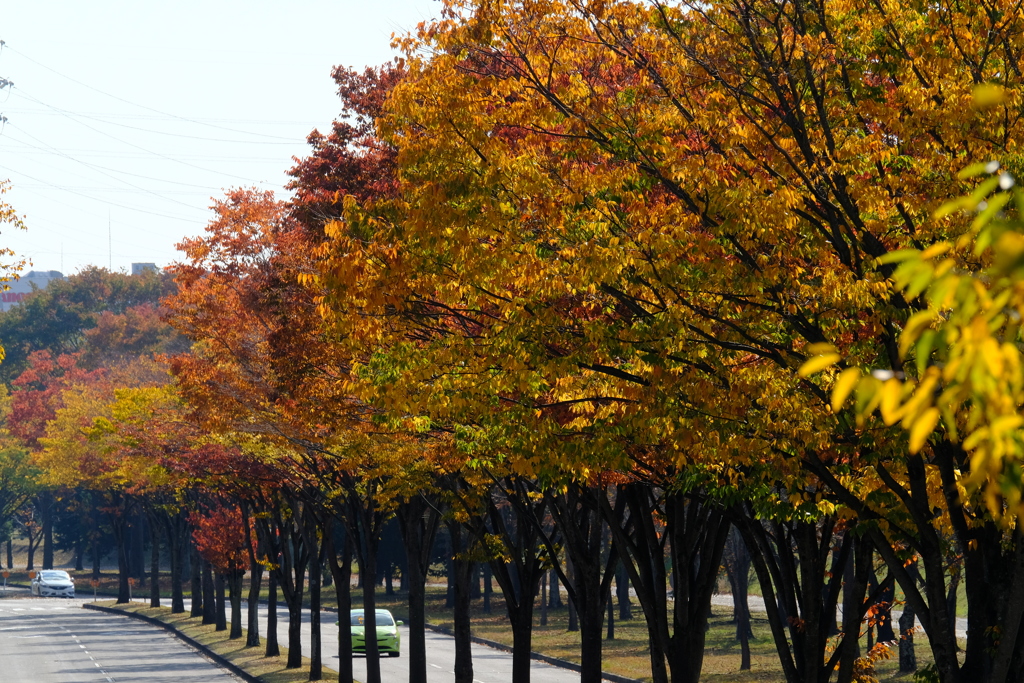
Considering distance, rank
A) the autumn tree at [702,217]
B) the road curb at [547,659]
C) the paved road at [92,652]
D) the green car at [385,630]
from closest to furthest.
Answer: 1. the autumn tree at [702,217]
2. the road curb at [547,659]
3. the paved road at [92,652]
4. the green car at [385,630]

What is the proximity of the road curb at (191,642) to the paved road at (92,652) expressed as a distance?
0.30 meters

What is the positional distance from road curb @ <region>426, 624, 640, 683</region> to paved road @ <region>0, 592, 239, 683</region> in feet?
29.0

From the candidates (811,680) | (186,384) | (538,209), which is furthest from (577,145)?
(186,384)

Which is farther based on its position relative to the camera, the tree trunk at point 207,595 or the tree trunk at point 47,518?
the tree trunk at point 47,518

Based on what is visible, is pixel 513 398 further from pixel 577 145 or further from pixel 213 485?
pixel 213 485

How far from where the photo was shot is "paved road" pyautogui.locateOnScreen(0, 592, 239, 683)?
103 feet

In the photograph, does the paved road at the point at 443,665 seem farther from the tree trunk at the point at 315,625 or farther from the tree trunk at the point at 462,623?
the tree trunk at the point at 462,623

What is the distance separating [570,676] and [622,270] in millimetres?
23830

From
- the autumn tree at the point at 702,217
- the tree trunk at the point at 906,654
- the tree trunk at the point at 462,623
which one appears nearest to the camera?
the autumn tree at the point at 702,217

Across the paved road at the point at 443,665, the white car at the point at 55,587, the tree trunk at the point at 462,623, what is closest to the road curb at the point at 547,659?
the paved road at the point at 443,665

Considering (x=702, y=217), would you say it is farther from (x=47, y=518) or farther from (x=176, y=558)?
→ (x=47, y=518)

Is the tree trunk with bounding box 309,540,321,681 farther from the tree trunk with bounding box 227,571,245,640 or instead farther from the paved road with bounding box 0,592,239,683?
the tree trunk with bounding box 227,571,245,640

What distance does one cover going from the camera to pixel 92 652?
125ft

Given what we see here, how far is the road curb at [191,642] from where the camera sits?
32.1m
